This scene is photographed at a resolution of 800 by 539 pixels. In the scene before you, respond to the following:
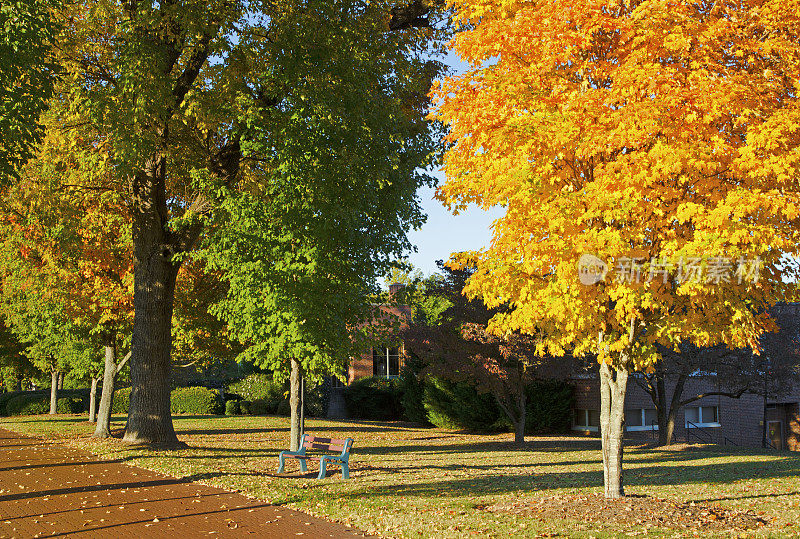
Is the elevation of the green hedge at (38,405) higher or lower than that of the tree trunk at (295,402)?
lower

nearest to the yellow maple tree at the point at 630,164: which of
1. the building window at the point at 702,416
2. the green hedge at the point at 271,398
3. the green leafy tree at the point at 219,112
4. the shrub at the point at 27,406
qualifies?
the green leafy tree at the point at 219,112

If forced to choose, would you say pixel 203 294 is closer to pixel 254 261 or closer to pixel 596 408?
pixel 254 261

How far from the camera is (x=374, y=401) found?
3741 cm

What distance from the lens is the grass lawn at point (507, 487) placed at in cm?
814

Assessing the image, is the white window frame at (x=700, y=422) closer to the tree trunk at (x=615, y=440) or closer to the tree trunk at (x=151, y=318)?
the tree trunk at (x=615, y=440)

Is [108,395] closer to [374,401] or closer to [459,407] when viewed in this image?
[459,407]

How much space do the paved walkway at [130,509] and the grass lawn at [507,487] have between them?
1.71 feet

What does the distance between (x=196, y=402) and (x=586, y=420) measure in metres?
21.8

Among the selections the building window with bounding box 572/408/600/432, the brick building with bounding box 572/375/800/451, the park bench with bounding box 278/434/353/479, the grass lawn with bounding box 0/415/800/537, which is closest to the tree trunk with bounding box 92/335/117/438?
the grass lawn with bounding box 0/415/800/537

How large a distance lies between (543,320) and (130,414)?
37.5ft

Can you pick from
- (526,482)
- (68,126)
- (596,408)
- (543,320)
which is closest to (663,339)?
(543,320)

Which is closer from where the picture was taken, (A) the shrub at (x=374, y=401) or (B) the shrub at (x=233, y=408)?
(B) the shrub at (x=233, y=408)

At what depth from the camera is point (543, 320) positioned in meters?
10.1

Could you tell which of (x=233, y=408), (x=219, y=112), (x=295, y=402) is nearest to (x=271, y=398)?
(x=233, y=408)
